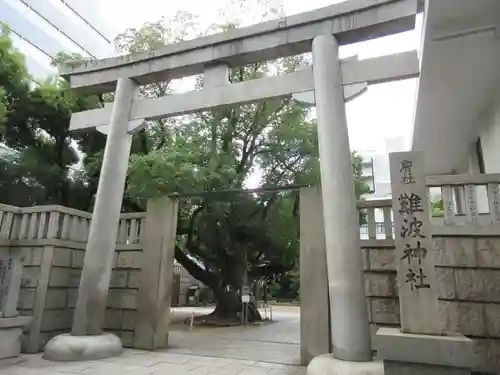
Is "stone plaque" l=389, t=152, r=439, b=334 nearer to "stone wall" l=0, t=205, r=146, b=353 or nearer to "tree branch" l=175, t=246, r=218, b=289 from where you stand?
"stone wall" l=0, t=205, r=146, b=353

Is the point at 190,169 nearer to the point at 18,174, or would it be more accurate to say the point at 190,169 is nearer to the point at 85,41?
the point at 18,174

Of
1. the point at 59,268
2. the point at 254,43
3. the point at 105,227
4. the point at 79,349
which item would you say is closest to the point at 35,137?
the point at 59,268

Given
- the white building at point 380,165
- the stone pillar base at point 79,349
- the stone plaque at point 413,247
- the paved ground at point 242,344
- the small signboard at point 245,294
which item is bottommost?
the paved ground at point 242,344

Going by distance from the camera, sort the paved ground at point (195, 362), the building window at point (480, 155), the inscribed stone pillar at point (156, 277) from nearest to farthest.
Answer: the paved ground at point (195, 362)
the inscribed stone pillar at point (156, 277)
the building window at point (480, 155)

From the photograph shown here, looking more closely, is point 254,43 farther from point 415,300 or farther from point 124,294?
point 124,294

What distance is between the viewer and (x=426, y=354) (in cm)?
345

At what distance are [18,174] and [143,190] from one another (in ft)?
15.5

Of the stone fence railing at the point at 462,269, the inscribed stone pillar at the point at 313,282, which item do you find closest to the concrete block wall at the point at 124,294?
the inscribed stone pillar at the point at 313,282

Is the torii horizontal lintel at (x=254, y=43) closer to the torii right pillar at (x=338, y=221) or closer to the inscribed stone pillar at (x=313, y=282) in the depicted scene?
the torii right pillar at (x=338, y=221)

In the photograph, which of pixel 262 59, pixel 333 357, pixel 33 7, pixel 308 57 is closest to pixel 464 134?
pixel 308 57

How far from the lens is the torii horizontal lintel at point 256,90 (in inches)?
211

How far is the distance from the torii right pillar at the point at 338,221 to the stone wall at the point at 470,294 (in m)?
1.02

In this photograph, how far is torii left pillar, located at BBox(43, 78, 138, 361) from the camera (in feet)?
18.1

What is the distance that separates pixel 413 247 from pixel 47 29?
20285 millimetres
